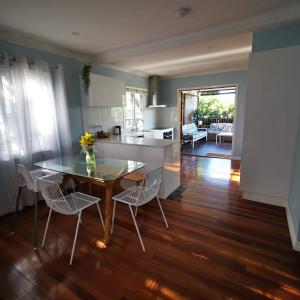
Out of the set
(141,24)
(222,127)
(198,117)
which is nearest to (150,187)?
(141,24)

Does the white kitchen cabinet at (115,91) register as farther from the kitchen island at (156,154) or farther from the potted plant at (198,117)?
the potted plant at (198,117)

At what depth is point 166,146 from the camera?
9.23 ft

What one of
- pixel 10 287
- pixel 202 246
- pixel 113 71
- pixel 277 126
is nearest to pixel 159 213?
pixel 202 246

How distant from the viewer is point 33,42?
9.32 ft

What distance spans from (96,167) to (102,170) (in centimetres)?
15

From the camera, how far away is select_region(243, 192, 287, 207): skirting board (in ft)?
8.91

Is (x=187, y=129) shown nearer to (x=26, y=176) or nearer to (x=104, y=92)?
(x=104, y=92)

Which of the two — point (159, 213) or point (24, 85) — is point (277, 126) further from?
point (24, 85)

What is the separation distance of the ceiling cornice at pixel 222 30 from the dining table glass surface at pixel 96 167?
2009mm

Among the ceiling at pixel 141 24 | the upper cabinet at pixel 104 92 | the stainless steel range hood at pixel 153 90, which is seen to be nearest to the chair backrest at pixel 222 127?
the stainless steel range hood at pixel 153 90

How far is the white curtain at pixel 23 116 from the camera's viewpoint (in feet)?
8.26

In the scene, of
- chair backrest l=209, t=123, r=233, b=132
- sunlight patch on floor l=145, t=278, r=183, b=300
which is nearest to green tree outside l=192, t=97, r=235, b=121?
chair backrest l=209, t=123, r=233, b=132

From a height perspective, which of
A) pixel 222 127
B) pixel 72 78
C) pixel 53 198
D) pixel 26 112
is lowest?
pixel 53 198

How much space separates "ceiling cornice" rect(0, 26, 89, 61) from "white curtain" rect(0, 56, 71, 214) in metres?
0.30
